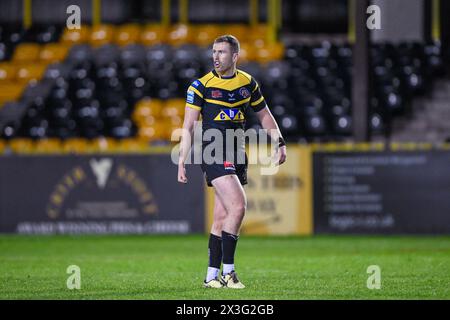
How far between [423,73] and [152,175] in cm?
793

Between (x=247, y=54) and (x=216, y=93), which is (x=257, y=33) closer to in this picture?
(x=247, y=54)

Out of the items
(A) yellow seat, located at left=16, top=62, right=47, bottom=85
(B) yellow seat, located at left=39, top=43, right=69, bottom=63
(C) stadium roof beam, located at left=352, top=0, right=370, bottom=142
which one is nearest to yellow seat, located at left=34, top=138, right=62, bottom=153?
(A) yellow seat, located at left=16, top=62, right=47, bottom=85

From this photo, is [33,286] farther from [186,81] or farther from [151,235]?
[186,81]

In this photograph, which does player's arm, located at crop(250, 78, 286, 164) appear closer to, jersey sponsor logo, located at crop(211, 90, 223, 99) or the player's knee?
jersey sponsor logo, located at crop(211, 90, 223, 99)

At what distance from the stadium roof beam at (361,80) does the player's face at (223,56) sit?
10221 mm

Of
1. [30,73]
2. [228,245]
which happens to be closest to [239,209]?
[228,245]

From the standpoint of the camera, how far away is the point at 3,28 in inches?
1178

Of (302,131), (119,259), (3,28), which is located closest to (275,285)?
(119,259)

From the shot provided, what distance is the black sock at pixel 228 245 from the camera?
997cm

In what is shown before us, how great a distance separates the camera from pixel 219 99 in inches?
391

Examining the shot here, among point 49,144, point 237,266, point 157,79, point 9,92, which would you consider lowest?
point 237,266

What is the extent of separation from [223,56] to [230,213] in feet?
4.82

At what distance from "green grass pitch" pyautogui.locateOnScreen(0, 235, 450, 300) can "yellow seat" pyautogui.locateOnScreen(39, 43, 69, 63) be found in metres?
9.10

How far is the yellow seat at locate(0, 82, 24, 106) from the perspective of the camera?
1041 inches
